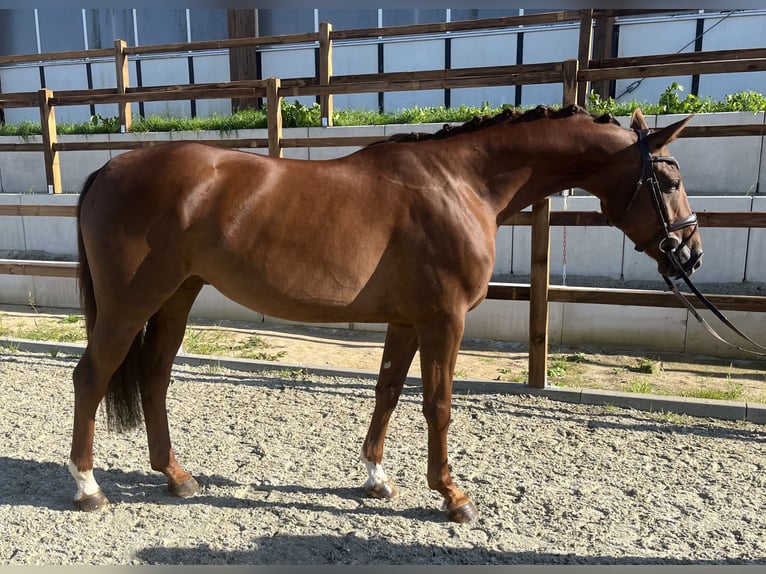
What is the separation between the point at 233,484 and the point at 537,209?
2.67 m

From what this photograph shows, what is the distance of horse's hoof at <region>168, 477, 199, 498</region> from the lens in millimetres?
2797

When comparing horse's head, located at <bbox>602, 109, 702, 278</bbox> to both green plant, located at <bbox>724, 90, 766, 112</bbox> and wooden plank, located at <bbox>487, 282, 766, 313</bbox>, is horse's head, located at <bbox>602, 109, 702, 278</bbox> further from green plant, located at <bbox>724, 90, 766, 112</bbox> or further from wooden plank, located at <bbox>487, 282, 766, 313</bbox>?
green plant, located at <bbox>724, 90, 766, 112</bbox>

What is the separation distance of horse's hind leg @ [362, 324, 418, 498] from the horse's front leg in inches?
10.1

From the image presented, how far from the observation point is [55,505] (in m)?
2.70

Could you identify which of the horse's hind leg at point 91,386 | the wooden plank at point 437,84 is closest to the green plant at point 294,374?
the horse's hind leg at point 91,386

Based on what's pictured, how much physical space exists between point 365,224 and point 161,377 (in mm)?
1346

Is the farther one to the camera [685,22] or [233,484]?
[685,22]

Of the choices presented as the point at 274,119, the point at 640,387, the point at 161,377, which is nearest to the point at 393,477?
the point at 161,377

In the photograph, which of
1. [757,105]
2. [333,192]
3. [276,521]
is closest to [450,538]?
[276,521]

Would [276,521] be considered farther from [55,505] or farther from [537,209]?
[537,209]

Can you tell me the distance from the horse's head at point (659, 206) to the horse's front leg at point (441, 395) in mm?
901

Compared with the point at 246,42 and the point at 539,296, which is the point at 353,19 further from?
the point at 539,296

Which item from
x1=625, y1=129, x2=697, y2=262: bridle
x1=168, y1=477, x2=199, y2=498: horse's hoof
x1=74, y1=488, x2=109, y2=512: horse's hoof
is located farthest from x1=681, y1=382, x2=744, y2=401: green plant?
x1=74, y1=488, x2=109, y2=512: horse's hoof

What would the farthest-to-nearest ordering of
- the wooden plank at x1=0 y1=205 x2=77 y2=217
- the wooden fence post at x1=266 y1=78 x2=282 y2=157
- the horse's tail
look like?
1. the wooden fence post at x1=266 y1=78 x2=282 y2=157
2. the wooden plank at x1=0 y1=205 x2=77 y2=217
3. the horse's tail
